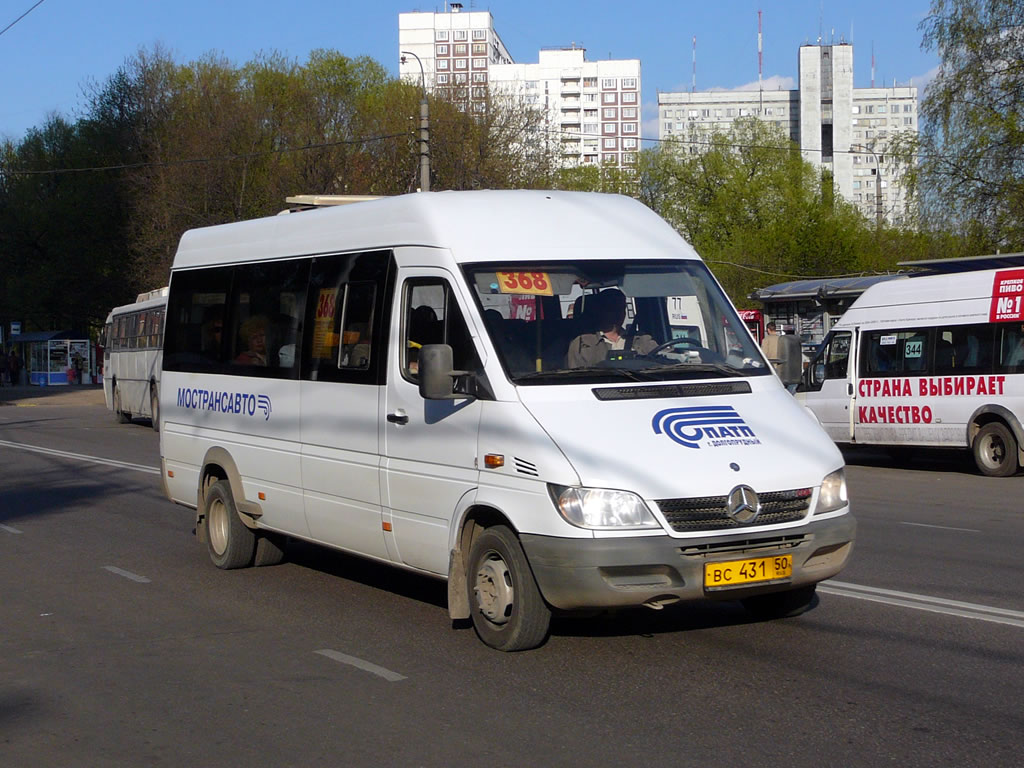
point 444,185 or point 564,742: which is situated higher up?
point 444,185

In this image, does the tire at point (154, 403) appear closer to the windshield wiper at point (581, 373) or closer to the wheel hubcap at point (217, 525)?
the wheel hubcap at point (217, 525)

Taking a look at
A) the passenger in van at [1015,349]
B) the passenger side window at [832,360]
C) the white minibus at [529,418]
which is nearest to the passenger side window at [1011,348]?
the passenger in van at [1015,349]

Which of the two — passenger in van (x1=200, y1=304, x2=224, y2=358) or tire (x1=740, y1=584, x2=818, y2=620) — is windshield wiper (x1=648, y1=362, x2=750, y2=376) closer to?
tire (x1=740, y1=584, x2=818, y2=620)

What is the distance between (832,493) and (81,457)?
17.6 metres

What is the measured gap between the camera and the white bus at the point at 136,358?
30.8 metres

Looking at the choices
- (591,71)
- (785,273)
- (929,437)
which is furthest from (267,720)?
(591,71)

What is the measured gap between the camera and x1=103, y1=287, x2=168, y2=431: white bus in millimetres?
30844

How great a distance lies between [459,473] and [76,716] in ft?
7.56

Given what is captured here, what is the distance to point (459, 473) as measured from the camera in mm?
7113

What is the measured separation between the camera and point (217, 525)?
10.2m

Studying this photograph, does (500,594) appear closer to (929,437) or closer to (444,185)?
(929,437)

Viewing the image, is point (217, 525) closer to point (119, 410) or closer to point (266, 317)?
point (266, 317)

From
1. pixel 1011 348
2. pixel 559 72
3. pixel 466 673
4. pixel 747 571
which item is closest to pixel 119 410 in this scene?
pixel 1011 348

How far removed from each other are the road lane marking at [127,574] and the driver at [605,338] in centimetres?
431
